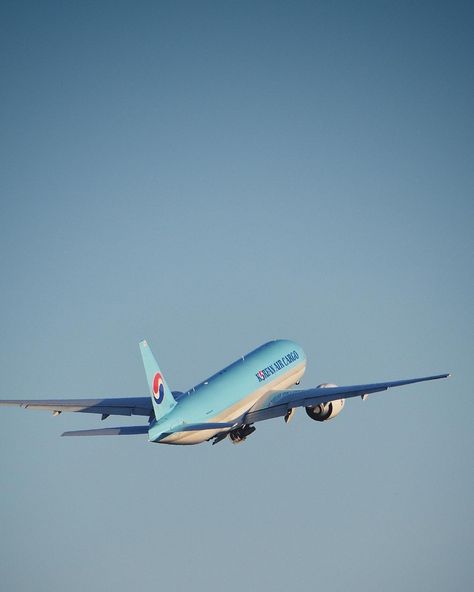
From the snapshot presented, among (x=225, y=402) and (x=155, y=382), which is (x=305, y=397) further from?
(x=155, y=382)

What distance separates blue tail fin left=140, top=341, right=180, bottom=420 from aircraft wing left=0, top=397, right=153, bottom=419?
676 cm

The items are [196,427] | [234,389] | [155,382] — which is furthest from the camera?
[234,389]

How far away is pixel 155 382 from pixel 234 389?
26.1 feet

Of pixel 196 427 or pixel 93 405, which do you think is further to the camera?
pixel 93 405

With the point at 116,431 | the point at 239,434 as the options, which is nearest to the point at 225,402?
the point at 239,434

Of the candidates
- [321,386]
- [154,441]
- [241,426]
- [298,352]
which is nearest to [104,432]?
[154,441]

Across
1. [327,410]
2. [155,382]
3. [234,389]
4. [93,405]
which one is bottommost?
[327,410]

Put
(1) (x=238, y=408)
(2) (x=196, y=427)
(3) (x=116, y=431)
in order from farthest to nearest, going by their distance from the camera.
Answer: (1) (x=238, y=408) → (2) (x=196, y=427) → (3) (x=116, y=431)

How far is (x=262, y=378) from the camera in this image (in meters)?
67.1

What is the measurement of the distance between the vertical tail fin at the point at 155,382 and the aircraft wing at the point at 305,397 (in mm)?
8686

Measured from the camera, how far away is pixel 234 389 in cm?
6244

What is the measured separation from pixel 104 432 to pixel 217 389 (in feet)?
30.1

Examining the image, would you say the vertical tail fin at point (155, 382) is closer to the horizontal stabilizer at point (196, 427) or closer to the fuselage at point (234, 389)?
the fuselage at point (234, 389)

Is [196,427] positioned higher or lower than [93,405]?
lower
